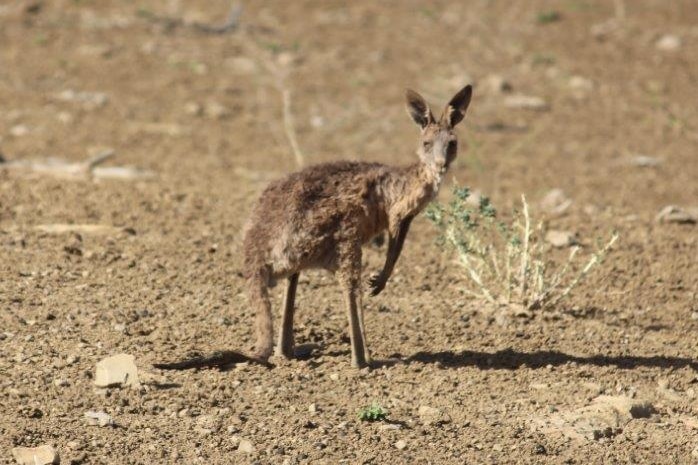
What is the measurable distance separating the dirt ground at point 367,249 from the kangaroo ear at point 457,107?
1396 millimetres

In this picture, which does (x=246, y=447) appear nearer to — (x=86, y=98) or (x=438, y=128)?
(x=438, y=128)

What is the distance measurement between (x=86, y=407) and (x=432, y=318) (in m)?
2.56

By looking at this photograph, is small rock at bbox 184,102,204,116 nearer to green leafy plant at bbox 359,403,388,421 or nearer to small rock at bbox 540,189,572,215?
small rock at bbox 540,189,572,215

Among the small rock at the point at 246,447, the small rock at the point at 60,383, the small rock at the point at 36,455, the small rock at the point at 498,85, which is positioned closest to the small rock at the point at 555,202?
the small rock at the point at 498,85

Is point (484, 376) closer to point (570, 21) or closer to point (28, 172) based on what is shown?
point (28, 172)

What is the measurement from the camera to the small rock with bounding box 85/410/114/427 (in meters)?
5.95

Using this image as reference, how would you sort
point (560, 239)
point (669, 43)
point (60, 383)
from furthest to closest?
point (669, 43), point (560, 239), point (60, 383)

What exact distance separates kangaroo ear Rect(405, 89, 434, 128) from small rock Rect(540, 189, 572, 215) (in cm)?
352

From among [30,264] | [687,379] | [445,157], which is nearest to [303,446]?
[445,157]

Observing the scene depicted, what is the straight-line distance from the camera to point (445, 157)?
6922 mm

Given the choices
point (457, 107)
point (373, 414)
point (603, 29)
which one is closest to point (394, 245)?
point (457, 107)

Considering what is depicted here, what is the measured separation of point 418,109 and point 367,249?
7.44 ft

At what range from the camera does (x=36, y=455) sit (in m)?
5.58


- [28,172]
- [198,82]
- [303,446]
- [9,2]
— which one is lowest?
[303,446]
